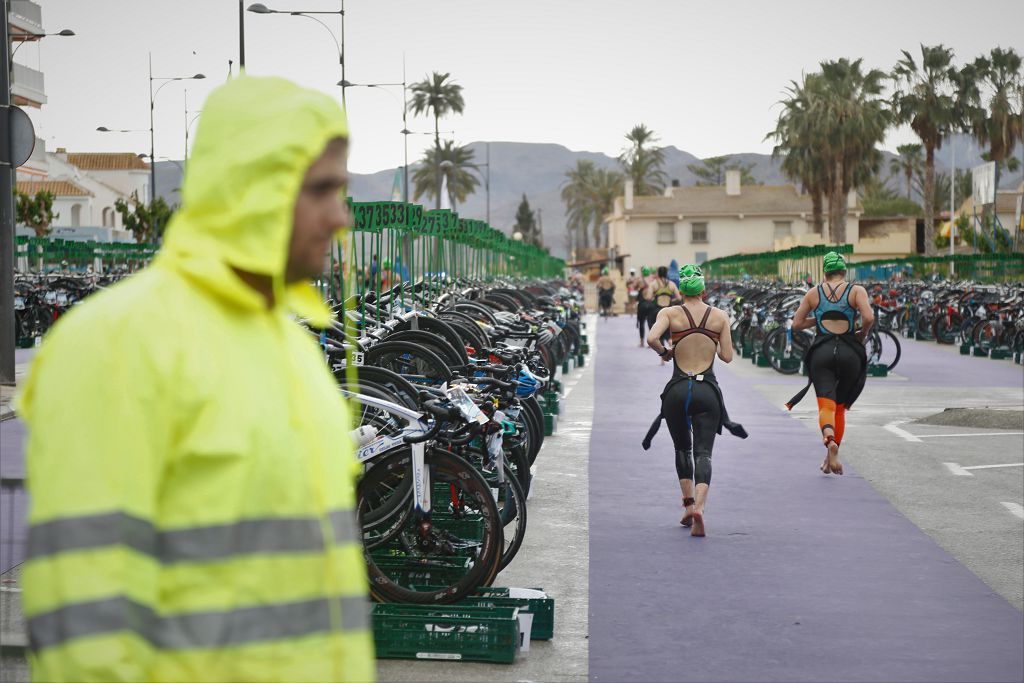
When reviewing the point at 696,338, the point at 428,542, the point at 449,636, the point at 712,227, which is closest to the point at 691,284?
the point at 696,338

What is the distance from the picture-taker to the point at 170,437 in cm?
183

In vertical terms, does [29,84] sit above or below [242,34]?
above

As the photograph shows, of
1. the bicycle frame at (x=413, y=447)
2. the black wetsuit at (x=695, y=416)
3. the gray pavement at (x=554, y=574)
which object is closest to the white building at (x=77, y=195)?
the gray pavement at (x=554, y=574)

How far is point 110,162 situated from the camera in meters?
123

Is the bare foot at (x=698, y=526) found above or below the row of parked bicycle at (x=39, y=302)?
below

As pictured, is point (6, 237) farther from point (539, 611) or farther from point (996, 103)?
point (996, 103)

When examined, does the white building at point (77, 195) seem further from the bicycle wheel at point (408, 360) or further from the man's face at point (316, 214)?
the man's face at point (316, 214)

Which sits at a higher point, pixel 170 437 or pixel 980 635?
pixel 170 437

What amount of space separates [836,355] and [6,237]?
11424mm

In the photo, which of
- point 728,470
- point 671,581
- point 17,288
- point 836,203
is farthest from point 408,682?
point 836,203

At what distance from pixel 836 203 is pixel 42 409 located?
212ft

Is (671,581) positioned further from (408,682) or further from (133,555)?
(133,555)

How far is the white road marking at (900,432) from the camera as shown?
573 inches

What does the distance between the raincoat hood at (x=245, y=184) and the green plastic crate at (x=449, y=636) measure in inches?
174
